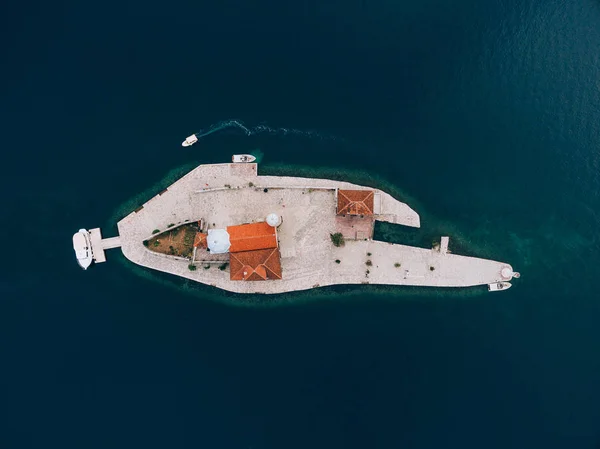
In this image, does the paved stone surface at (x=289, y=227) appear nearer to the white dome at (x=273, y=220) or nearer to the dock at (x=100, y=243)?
the dock at (x=100, y=243)

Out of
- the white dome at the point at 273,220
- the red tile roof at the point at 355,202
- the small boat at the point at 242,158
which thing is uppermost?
the small boat at the point at 242,158

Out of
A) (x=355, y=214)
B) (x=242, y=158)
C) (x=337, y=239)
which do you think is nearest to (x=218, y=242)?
(x=242, y=158)

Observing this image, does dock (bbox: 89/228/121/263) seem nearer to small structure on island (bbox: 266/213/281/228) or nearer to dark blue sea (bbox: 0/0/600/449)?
dark blue sea (bbox: 0/0/600/449)

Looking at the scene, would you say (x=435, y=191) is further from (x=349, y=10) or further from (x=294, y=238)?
(x=349, y=10)

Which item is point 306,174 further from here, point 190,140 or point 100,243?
point 100,243

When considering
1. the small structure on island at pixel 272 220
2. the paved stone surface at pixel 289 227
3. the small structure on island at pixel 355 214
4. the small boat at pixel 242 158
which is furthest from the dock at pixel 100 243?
the small structure on island at pixel 355 214

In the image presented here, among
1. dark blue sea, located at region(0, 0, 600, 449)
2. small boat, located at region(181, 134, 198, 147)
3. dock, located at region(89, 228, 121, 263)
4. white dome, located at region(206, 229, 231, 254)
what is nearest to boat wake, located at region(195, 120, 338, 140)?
dark blue sea, located at region(0, 0, 600, 449)
